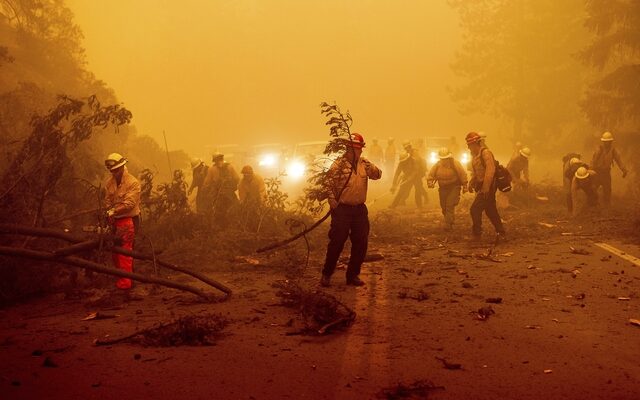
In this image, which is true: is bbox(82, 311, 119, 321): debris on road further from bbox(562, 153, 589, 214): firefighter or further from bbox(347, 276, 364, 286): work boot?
bbox(562, 153, 589, 214): firefighter

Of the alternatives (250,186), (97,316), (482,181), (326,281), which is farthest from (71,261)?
(482,181)

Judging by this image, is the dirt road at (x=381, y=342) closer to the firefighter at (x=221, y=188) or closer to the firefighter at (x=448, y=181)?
the firefighter at (x=221, y=188)

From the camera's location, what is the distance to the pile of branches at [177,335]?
16.9 feet

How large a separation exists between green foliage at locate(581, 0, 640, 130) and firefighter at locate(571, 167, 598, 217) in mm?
6789

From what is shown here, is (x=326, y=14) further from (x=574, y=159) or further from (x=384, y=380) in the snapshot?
(x=384, y=380)

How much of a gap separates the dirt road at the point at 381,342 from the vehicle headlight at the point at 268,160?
16.2m

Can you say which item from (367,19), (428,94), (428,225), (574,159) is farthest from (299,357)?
(367,19)

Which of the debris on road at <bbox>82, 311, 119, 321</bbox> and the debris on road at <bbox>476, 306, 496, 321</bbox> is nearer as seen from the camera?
the debris on road at <bbox>476, 306, 496, 321</bbox>

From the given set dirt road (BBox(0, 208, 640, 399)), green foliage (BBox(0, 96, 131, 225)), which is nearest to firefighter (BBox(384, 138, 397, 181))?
dirt road (BBox(0, 208, 640, 399))

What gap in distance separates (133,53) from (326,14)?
33.5 m

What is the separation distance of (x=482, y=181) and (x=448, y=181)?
1196mm

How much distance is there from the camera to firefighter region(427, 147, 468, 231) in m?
11.5

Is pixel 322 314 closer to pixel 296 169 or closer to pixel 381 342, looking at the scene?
pixel 381 342

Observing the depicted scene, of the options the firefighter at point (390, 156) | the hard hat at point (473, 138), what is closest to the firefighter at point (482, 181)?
the hard hat at point (473, 138)
